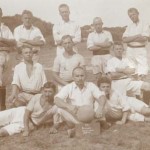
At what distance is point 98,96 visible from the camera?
5.51 m

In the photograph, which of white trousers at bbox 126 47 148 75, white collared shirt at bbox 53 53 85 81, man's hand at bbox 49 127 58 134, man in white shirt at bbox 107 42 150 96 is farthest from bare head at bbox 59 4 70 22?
man's hand at bbox 49 127 58 134

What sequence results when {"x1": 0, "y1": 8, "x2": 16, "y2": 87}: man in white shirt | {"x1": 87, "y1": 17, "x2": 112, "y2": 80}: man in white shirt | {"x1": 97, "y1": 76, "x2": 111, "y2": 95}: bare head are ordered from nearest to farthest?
{"x1": 97, "y1": 76, "x2": 111, "y2": 95}: bare head
{"x1": 0, "y1": 8, "x2": 16, "y2": 87}: man in white shirt
{"x1": 87, "y1": 17, "x2": 112, "y2": 80}: man in white shirt

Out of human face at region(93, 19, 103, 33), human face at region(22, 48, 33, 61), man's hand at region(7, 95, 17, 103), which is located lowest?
man's hand at region(7, 95, 17, 103)

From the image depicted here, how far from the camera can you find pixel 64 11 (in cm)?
722

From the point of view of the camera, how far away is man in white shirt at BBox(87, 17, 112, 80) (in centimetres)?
737

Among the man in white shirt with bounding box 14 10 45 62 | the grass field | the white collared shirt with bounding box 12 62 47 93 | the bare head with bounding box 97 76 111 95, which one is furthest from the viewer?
the man in white shirt with bounding box 14 10 45 62

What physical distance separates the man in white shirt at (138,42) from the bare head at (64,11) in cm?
126

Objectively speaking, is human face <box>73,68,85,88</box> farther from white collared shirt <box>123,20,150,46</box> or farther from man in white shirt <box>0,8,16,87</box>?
white collared shirt <box>123,20,150,46</box>

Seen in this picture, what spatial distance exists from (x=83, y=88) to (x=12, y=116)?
3.99 feet

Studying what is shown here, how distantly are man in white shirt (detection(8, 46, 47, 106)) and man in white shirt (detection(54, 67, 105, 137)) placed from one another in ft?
2.56

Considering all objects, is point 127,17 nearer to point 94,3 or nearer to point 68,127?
point 94,3

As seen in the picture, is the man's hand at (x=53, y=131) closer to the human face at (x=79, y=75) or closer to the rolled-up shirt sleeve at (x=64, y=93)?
the rolled-up shirt sleeve at (x=64, y=93)

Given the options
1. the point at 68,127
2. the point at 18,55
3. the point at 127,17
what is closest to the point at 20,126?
the point at 68,127

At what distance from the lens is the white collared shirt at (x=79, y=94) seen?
5.52 metres
